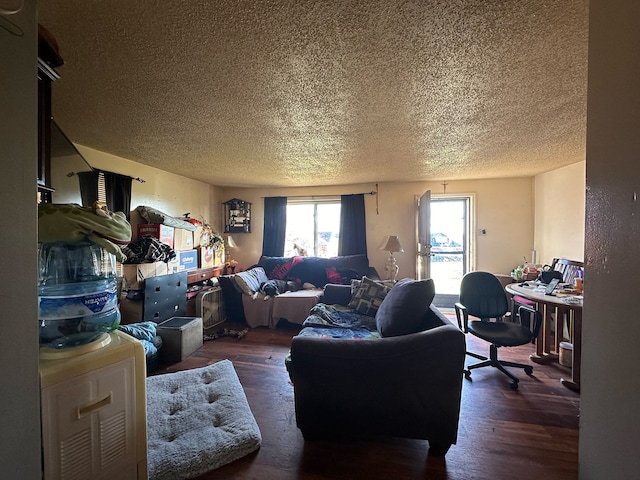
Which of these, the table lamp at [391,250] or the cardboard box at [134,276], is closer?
the cardboard box at [134,276]

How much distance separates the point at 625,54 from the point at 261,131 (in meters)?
2.26

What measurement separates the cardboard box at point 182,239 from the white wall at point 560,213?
5592mm

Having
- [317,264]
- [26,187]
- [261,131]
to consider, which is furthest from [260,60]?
[317,264]

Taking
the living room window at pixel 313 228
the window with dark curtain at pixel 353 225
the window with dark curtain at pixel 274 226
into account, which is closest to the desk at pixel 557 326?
the window with dark curtain at pixel 353 225

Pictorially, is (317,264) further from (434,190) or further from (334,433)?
(334,433)

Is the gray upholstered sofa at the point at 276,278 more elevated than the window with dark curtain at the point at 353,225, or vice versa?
the window with dark curtain at the point at 353,225

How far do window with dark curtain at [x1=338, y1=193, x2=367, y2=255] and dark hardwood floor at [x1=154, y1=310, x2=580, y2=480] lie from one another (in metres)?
2.92

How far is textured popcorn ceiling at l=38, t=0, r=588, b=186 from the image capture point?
115 cm

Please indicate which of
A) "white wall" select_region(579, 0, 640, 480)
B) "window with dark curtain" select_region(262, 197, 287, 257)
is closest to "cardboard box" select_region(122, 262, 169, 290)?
"window with dark curtain" select_region(262, 197, 287, 257)

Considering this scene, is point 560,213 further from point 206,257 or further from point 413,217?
point 206,257

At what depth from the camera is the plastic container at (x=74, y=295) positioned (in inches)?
34.8

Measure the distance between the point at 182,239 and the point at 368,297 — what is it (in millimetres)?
3035

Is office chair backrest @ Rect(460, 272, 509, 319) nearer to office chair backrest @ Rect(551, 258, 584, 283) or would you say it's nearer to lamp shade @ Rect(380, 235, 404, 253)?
office chair backrest @ Rect(551, 258, 584, 283)

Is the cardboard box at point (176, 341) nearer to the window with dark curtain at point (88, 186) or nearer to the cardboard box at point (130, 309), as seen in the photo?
the cardboard box at point (130, 309)
